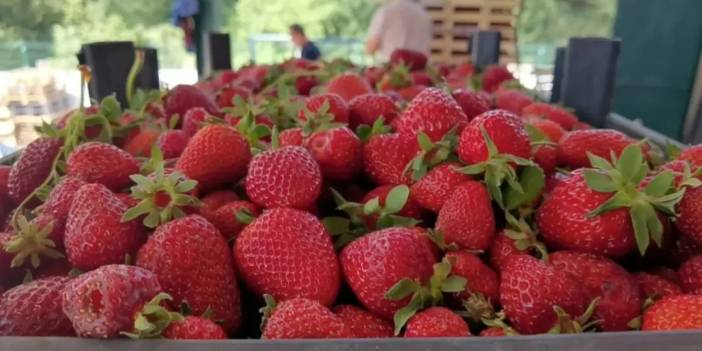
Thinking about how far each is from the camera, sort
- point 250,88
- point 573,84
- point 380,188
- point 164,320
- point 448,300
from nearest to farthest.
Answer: point 164,320 < point 448,300 < point 380,188 < point 573,84 < point 250,88

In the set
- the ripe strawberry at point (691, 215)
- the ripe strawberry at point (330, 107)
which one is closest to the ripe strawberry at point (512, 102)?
the ripe strawberry at point (330, 107)

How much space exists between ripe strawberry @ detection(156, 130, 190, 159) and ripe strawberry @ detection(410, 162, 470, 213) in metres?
0.43

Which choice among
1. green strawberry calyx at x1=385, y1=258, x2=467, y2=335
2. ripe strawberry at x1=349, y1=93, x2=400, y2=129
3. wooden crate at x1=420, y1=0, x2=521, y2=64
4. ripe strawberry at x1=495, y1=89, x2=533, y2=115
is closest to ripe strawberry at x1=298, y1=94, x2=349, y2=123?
ripe strawberry at x1=349, y1=93, x2=400, y2=129

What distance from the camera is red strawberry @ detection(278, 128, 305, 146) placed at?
81 centimetres

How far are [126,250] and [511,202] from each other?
44cm

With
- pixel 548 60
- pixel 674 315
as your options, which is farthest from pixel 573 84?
pixel 548 60

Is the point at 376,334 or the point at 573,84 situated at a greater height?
the point at 573,84

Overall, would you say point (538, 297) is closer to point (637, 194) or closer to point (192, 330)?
point (637, 194)

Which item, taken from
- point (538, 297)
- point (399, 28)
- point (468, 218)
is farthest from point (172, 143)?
point (399, 28)

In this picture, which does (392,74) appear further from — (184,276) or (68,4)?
(68,4)

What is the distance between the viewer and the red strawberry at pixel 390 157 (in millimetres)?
752

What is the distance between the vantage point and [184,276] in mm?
588

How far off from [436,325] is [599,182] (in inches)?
9.6

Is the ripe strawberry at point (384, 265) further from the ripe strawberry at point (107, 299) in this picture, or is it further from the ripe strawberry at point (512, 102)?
the ripe strawberry at point (512, 102)
